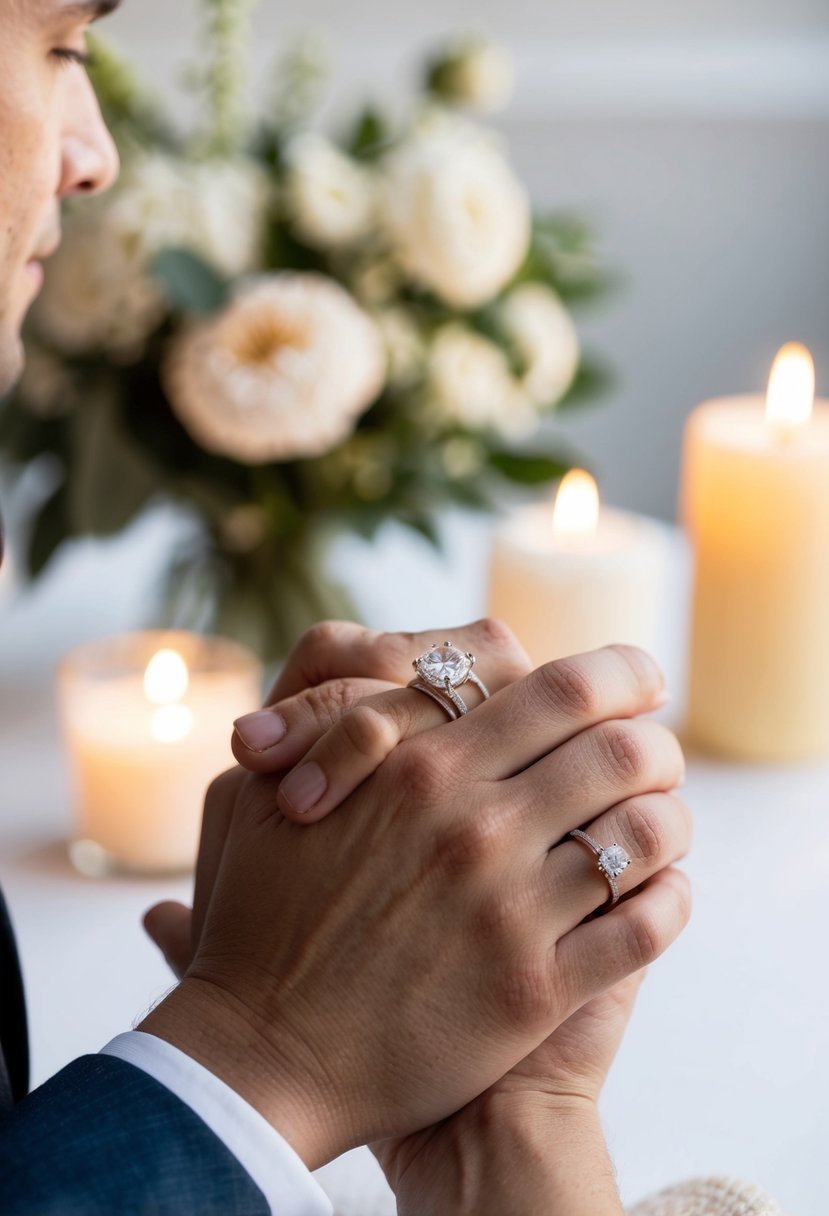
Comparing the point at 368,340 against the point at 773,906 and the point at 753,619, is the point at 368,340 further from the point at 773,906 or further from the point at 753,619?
the point at 773,906

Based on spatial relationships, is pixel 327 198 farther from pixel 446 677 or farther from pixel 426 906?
pixel 426 906

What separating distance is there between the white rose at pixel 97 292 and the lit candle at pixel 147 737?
0.25 metres

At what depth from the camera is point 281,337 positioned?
0.98m

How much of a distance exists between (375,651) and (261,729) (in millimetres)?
85

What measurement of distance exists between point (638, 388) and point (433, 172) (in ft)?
4.75

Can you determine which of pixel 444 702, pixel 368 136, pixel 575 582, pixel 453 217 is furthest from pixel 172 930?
pixel 368 136

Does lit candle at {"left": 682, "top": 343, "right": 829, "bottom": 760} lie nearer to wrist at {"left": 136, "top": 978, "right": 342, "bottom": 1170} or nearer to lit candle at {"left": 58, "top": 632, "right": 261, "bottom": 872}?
lit candle at {"left": 58, "top": 632, "right": 261, "bottom": 872}

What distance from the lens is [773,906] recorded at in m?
0.76

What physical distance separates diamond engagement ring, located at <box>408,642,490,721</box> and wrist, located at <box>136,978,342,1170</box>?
0.50ft

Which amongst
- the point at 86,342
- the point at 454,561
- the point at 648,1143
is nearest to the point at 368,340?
the point at 86,342

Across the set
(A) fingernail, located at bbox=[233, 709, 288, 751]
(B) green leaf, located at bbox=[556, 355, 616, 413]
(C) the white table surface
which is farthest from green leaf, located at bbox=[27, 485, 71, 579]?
(A) fingernail, located at bbox=[233, 709, 288, 751]

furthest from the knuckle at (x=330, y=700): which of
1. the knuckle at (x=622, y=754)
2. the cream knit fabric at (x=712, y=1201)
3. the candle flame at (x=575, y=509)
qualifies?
the candle flame at (x=575, y=509)

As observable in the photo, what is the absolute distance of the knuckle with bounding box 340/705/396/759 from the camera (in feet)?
1.80

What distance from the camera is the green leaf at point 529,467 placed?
43.6 inches
